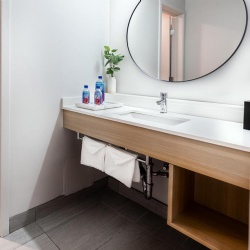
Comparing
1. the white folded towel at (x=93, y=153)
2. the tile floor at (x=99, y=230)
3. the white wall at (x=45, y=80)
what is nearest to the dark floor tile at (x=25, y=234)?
the tile floor at (x=99, y=230)

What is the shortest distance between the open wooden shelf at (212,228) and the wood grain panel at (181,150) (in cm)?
36

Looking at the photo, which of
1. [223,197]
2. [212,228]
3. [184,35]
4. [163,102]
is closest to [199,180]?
[223,197]

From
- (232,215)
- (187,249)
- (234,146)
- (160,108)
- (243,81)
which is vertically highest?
(243,81)

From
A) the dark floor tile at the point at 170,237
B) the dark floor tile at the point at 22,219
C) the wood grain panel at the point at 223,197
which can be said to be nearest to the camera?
the wood grain panel at the point at 223,197

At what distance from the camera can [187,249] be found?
1506mm

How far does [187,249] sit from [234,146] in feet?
3.00

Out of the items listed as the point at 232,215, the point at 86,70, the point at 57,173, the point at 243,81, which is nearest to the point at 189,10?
the point at 243,81

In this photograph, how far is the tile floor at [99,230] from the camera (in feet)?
5.03

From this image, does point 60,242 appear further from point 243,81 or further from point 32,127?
point 243,81

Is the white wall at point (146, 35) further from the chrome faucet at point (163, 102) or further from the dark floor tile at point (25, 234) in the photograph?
the dark floor tile at point (25, 234)

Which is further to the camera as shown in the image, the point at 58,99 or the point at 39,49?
the point at 58,99

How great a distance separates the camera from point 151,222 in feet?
5.84

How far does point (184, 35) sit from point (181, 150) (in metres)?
0.89

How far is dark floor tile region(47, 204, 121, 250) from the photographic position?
1541 millimetres
